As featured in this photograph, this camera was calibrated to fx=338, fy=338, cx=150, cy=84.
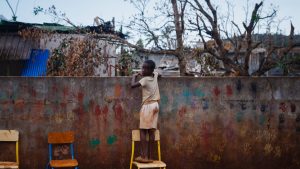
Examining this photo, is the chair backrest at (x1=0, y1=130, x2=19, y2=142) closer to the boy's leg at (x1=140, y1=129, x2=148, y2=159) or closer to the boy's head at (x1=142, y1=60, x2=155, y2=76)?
the boy's leg at (x1=140, y1=129, x2=148, y2=159)

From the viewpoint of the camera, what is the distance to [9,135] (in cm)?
535

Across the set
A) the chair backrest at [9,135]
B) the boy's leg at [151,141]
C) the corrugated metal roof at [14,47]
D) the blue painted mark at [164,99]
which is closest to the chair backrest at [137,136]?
the boy's leg at [151,141]

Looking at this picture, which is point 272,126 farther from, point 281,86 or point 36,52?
point 36,52

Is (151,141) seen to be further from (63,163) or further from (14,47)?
(14,47)

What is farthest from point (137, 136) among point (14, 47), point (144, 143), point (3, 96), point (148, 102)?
point (14, 47)

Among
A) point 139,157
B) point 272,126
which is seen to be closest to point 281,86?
point 272,126

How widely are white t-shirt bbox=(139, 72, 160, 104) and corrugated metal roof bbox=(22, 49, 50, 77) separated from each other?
24.2 feet

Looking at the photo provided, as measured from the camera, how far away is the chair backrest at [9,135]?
17.5 feet

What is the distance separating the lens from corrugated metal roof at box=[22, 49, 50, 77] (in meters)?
11.9

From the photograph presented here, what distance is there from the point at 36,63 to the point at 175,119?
310 inches

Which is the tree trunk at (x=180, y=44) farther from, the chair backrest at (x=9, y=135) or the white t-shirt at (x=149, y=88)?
the chair backrest at (x=9, y=135)

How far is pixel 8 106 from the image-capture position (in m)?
5.47

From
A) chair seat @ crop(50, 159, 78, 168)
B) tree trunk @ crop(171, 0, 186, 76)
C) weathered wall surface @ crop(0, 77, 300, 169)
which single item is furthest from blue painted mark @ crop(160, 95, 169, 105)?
tree trunk @ crop(171, 0, 186, 76)

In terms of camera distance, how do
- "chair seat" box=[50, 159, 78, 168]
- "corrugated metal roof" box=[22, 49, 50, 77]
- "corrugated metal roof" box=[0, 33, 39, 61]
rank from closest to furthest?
"chair seat" box=[50, 159, 78, 168], "corrugated metal roof" box=[0, 33, 39, 61], "corrugated metal roof" box=[22, 49, 50, 77]
